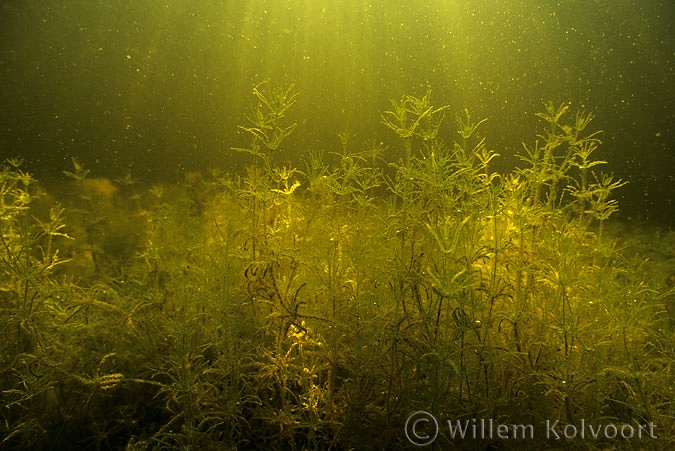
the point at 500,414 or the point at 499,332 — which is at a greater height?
the point at 499,332

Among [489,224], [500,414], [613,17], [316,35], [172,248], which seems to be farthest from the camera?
[316,35]

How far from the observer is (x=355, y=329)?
1.81m

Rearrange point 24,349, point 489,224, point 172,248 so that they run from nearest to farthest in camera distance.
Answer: point 24,349, point 489,224, point 172,248

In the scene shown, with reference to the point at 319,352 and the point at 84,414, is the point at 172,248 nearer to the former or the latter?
the point at 84,414

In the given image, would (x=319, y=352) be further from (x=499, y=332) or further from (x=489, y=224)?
(x=489, y=224)

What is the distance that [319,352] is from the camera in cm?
185

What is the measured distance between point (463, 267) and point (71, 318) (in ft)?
6.06

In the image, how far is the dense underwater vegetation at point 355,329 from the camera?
66.6 inches

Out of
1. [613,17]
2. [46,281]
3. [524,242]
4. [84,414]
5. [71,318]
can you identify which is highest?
[613,17]

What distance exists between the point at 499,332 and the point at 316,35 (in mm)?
9037

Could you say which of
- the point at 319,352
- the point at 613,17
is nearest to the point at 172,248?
the point at 319,352

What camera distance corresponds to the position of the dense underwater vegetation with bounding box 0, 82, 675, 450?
66.6 inches

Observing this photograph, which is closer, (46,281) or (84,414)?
(84,414)

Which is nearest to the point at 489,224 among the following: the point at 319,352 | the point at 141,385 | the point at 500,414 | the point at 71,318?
the point at 500,414
